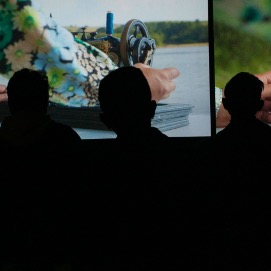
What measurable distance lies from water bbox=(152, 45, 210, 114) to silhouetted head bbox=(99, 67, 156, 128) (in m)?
1.97

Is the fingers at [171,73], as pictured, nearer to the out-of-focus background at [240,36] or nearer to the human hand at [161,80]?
the human hand at [161,80]

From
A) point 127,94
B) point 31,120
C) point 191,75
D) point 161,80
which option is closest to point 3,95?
point 161,80

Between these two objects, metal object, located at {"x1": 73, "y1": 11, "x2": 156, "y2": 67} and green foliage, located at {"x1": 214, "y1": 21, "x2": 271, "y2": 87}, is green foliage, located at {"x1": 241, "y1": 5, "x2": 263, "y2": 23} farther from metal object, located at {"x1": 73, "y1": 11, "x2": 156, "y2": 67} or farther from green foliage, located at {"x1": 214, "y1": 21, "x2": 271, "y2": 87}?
metal object, located at {"x1": 73, "y1": 11, "x2": 156, "y2": 67}

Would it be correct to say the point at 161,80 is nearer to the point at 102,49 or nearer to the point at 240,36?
the point at 102,49

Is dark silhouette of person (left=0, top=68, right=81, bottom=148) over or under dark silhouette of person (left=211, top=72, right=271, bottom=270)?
over

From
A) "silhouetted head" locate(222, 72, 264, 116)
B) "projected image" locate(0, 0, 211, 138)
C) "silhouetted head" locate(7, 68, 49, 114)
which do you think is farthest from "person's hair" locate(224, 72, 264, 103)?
"projected image" locate(0, 0, 211, 138)

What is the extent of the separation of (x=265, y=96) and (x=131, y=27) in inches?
39.6

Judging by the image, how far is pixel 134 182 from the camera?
1.35m

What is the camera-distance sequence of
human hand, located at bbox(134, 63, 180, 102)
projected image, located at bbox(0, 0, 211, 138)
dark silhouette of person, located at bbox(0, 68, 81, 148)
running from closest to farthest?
dark silhouette of person, located at bbox(0, 68, 81, 148) → projected image, located at bbox(0, 0, 211, 138) → human hand, located at bbox(134, 63, 180, 102)

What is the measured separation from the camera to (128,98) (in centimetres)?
140

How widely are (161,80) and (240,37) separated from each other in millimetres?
592

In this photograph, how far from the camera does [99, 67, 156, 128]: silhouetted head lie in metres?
→ 1.40

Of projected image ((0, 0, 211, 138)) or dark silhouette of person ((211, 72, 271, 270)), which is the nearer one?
dark silhouette of person ((211, 72, 271, 270))

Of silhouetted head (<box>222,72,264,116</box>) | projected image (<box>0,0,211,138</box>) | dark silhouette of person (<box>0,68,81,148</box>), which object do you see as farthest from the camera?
projected image (<box>0,0,211,138</box>)
